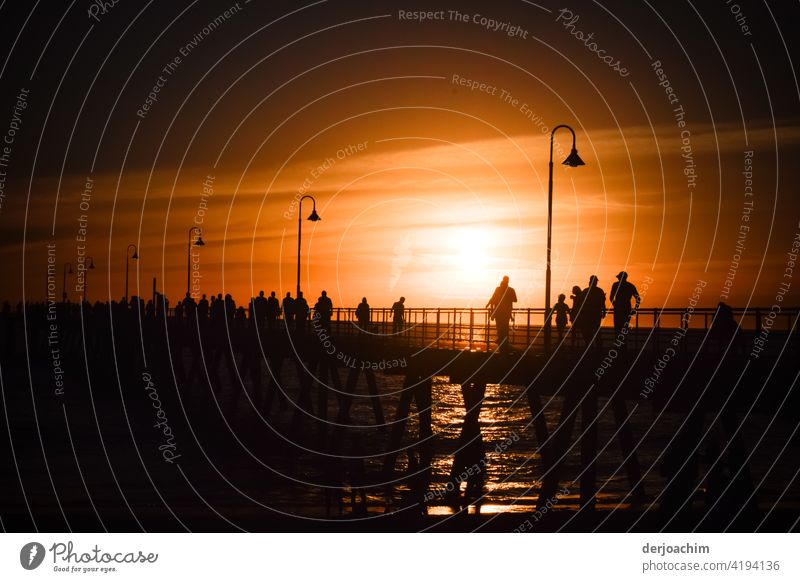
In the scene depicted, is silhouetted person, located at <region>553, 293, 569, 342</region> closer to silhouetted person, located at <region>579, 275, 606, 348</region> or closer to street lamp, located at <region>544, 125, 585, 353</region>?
street lamp, located at <region>544, 125, 585, 353</region>

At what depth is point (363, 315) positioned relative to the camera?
135ft

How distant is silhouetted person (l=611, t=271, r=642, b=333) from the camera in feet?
74.7

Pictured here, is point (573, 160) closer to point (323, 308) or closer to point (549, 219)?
point (549, 219)

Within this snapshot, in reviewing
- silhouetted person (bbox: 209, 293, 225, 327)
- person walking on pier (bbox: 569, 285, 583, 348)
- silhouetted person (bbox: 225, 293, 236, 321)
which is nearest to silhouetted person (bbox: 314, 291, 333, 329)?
silhouetted person (bbox: 225, 293, 236, 321)

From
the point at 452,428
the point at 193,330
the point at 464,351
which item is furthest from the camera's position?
the point at 193,330

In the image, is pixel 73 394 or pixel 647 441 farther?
pixel 73 394

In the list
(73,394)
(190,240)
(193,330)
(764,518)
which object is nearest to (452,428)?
(193,330)

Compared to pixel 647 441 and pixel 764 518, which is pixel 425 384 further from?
pixel 647 441

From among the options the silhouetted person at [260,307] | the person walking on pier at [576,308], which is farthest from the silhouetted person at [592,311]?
the silhouetted person at [260,307]

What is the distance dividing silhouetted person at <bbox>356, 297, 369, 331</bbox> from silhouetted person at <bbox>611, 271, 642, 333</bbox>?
60.8 ft

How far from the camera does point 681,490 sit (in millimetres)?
20047

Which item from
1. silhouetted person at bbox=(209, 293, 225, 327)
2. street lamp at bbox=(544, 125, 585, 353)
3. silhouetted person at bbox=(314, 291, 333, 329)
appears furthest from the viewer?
silhouetted person at bbox=(209, 293, 225, 327)
